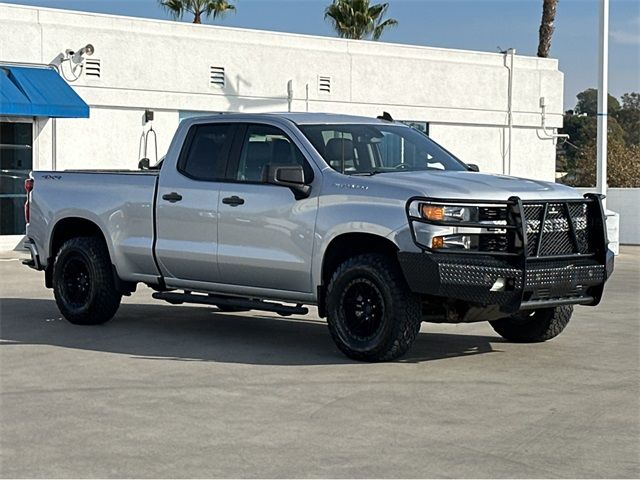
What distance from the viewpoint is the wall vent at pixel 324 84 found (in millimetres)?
27828

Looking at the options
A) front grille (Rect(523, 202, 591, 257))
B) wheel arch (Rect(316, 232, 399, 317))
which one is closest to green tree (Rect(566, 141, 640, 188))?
front grille (Rect(523, 202, 591, 257))

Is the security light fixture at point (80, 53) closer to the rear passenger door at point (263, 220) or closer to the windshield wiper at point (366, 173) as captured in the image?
the rear passenger door at point (263, 220)

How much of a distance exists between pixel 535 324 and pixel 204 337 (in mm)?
3059

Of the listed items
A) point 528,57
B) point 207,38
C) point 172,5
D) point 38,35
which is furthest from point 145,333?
point 172,5

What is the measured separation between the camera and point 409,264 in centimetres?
988

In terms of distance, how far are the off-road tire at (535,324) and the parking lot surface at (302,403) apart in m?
0.21

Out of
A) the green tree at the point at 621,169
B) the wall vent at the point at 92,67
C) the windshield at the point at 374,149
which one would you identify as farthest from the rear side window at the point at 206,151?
the green tree at the point at 621,169

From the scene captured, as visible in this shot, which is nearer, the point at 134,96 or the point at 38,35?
the point at 38,35

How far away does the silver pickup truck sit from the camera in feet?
32.4

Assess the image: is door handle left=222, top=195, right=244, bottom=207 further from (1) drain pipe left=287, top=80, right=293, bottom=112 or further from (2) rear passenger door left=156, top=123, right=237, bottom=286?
(1) drain pipe left=287, top=80, right=293, bottom=112

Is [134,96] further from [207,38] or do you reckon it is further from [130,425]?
[130,425]

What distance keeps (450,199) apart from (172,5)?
45098mm

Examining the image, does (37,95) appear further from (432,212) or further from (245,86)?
(432,212)

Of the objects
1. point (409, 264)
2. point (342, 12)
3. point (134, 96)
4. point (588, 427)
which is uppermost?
point (342, 12)
